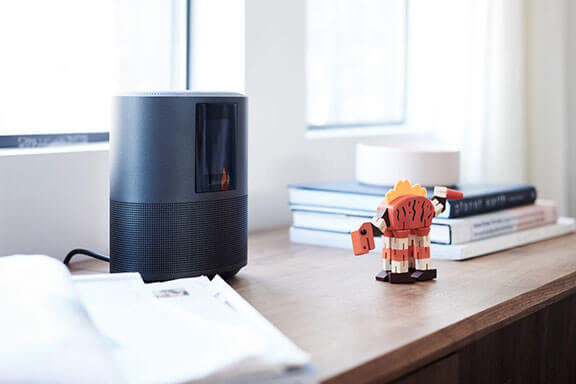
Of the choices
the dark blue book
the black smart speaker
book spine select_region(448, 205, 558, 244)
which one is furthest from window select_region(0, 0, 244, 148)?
book spine select_region(448, 205, 558, 244)

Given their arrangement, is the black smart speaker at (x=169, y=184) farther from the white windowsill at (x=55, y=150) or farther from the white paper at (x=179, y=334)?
the white windowsill at (x=55, y=150)

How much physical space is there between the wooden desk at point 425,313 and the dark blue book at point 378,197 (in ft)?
0.25

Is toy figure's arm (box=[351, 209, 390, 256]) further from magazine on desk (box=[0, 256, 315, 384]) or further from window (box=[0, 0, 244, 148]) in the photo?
window (box=[0, 0, 244, 148])

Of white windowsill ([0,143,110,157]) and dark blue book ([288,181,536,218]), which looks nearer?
white windowsill ([0,143,110,157])

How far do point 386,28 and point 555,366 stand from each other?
3.31 ft

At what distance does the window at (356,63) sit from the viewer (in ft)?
5.20

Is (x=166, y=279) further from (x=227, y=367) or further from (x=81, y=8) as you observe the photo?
(x=81, y=8)

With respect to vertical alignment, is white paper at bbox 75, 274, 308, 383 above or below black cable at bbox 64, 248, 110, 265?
below

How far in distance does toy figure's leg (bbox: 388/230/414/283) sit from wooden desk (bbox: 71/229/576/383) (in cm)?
2

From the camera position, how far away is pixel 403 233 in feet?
2.89

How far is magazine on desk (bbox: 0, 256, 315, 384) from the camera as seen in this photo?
1.66 feet

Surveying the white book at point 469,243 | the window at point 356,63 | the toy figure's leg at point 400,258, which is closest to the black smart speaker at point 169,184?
the toy figure's leg at point 400,258

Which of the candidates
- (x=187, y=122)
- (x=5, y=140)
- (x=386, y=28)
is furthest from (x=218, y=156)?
(x=386, y=28)

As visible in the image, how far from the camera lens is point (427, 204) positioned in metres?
0.89
